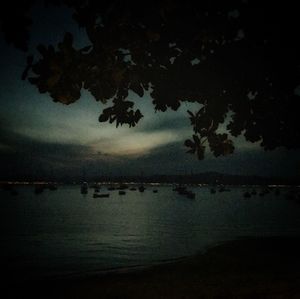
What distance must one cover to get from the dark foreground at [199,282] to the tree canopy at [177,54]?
11.3m

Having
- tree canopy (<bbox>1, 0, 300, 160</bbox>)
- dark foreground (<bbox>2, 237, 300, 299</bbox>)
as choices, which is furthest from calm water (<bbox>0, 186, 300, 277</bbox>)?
tree canopy (<bbox>1, 0, 300, 160</bbox>)

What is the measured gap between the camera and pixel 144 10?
13.1ft

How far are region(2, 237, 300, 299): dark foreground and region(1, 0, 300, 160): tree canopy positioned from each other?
11.3m

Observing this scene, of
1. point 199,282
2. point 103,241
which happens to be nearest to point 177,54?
point 199,282

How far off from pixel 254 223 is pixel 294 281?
43021 mm

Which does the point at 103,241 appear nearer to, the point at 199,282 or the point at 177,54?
the point at 199,282

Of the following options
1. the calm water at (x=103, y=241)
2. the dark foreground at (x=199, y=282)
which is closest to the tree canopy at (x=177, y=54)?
the dark foreground at (x=199, y=282)

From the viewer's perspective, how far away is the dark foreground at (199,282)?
16047 mm

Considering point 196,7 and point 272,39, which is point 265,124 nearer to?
point 272,39

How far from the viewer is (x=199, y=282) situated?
59.8ft

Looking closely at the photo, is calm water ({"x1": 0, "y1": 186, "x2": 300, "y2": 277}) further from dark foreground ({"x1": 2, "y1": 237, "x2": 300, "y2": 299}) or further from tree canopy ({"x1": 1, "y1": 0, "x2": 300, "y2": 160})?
tree canopy ({"x1": 1, "y1": 0, "x2": 300, "y2": 160})

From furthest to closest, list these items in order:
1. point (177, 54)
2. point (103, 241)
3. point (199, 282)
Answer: point (103, 241) → point (199, 282) → point (177, 54)

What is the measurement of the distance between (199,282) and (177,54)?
15510 mm

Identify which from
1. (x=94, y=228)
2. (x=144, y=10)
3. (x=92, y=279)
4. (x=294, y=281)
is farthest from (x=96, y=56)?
(x=94, y=228)
